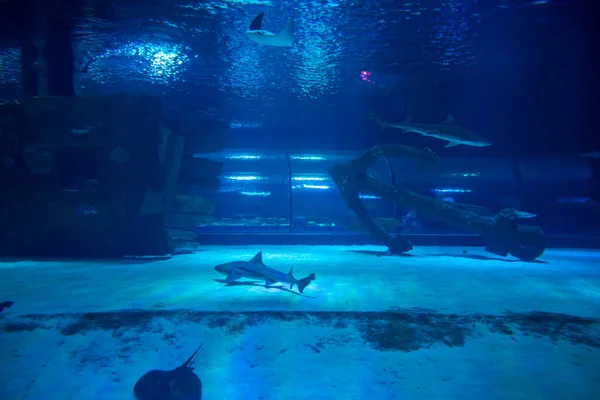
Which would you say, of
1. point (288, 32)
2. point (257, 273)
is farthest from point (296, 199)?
point (257, 273)

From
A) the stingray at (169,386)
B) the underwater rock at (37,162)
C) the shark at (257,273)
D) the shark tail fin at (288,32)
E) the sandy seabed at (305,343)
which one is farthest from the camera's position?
the underwater rock at (37,162)

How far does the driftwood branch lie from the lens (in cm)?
918

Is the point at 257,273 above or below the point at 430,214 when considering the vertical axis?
below

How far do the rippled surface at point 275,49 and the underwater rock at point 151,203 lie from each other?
4596 mm

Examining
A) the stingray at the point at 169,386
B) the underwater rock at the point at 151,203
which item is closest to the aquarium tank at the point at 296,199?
the stingray at the point at 169,386

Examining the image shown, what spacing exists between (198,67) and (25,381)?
426 inches

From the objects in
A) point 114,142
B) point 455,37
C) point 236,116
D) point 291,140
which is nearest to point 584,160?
point 455,37

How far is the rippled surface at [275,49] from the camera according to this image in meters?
8.39

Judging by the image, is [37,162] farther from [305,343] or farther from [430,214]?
[430,214]

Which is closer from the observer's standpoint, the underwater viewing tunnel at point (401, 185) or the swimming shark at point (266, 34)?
the swimming shark at point (266, 34)

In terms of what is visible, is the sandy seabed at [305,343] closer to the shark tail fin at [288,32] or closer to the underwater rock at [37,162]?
the underwater rock at [37,162]

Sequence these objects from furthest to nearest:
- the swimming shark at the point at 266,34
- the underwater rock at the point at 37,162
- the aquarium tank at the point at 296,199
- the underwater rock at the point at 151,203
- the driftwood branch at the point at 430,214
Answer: the driftwood branch at the point at 430,214, the underwater rock at the point at 151,203, the underwater rock at the point at 37,162, the swimming shark at the point at 266,34, the aquarium tank at the point at 296,199

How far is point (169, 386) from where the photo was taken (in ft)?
9.04

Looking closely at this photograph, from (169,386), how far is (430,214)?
881 cm
